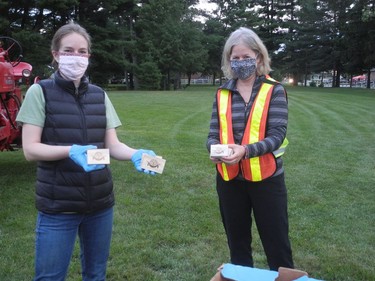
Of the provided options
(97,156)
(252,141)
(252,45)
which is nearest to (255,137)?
(252,141)

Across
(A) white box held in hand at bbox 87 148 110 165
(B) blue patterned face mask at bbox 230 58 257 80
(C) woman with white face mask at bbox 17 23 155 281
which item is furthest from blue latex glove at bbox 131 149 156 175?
(B) blue patterned face mask at bbox 230 58 257 80

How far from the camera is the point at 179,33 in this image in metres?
38.8

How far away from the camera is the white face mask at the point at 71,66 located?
2.52 metres

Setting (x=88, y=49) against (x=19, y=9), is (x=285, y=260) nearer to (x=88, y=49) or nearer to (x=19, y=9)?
(x=88, y=49)

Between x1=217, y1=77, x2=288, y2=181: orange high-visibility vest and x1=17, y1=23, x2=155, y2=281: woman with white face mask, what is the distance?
0.68 meters

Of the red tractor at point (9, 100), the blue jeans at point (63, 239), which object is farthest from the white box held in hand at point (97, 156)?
the red tractor at point (9, 100)

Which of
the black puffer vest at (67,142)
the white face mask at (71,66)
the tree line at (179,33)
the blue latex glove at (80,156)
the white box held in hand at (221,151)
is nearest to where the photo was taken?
the blue latex glove at (80,156)

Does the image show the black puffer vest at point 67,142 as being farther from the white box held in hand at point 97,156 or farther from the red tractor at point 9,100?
the red tractor at point 9,100

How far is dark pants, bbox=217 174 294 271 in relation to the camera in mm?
2926

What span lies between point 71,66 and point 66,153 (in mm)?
542

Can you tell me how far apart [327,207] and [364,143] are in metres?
5.58

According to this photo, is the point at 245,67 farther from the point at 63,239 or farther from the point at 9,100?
the point at 9,100

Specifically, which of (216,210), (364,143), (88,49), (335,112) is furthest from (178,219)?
(335,112)

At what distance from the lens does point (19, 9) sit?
3116cm
